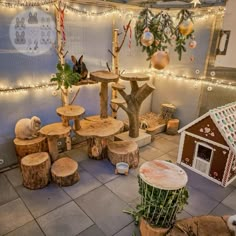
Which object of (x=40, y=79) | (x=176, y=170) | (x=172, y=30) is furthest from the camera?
(x=40, y=79)

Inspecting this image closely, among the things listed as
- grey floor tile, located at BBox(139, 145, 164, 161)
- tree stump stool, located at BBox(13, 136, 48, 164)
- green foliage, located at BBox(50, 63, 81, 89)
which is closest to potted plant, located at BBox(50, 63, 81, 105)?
green foliage, located at BBox(50, 63, 81, 89)

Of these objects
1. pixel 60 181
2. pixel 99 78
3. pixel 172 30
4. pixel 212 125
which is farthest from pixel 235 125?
pixel 60 181

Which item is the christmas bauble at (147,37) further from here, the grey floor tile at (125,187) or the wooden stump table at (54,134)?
the grey floor tile at (125,187)

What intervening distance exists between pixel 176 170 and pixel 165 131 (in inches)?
149

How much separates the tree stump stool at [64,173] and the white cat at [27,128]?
2.48ft

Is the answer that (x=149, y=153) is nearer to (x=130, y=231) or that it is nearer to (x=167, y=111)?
(x=167, y=111)

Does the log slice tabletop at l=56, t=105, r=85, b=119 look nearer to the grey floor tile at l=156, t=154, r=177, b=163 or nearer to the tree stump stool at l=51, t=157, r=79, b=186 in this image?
the tree stump stool at l=51, t=157, r=79, b=186

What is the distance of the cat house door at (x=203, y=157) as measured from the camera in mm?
4188

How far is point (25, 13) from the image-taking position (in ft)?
13.0


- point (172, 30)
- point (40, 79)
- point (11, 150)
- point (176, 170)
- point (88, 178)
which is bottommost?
point (88, 178)

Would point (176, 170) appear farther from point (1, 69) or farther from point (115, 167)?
point (1, 69)

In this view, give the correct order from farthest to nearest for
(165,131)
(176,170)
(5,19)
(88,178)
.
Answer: (165,131), (88,178), (5,19), (176,170)

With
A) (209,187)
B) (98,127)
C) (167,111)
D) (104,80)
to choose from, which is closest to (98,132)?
(98,127)

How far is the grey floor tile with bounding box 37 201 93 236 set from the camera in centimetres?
301
